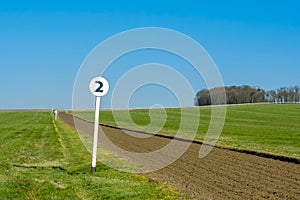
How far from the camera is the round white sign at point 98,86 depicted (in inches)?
534

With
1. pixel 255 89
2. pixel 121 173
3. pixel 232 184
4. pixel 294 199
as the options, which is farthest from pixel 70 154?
pixel 255 89

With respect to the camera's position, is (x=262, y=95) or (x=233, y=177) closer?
(x=233, y=177)

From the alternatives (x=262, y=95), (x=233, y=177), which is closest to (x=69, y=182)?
(x=233, y=177)

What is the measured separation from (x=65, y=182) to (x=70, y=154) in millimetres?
7586

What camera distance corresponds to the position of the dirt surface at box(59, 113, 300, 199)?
10.2 metres

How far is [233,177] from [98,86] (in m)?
4.50

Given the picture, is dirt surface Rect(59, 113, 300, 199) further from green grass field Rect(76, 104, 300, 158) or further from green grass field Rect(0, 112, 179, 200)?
green grass field Rect(76, 104, 300, 158)

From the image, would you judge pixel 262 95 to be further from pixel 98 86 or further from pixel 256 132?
pixel 98 86

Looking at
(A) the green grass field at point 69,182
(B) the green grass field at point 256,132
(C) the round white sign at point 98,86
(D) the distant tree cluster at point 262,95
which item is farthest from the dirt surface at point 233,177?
(D) the distant tree cluster at point 262,95

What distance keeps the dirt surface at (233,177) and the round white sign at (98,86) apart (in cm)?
274

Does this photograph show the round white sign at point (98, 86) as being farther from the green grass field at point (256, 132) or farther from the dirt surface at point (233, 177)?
the green grass field at point (256, 132)

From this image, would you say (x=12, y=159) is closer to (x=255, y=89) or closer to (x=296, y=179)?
(x=296, y=179)

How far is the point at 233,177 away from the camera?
40.7 ft

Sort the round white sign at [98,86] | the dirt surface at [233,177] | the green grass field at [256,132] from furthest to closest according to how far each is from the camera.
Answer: the green grass field at [256,132] → the round white sign at [98,86] → the dirt surface at [233,177]
